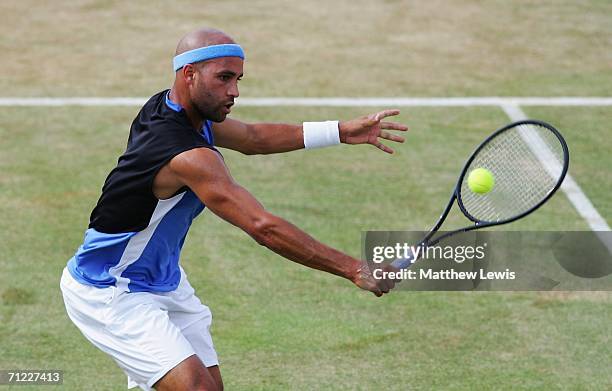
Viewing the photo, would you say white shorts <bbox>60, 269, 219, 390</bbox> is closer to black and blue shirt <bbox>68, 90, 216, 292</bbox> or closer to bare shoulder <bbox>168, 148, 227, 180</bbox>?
black and blue shirt <bbox>68, 90, 216, 292</bbox>

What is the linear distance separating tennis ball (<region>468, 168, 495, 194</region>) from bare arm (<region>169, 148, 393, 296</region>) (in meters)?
1.71

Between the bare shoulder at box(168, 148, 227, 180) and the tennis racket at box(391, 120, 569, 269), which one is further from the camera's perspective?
the tennis racket at box(391, 120, 569, 269)

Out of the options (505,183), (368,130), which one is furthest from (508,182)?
(368,130)

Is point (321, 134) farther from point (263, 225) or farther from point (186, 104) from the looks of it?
point (263, 225)

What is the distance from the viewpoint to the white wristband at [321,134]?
21.7ft

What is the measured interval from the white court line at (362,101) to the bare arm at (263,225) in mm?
7700

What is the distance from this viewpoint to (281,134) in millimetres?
6777

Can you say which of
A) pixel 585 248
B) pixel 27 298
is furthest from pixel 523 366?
pixel 27 298

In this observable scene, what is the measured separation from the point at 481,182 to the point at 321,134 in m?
1.02

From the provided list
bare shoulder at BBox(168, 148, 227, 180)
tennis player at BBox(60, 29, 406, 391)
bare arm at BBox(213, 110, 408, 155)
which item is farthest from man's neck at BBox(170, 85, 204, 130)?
bare arm at BBox(213, 110, 408, 155)

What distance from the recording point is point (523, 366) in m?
7.62

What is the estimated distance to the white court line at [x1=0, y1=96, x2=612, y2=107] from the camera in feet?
43.0

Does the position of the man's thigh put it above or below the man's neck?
below

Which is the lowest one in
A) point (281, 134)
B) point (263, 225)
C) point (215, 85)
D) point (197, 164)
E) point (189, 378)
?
point (189, 378)
